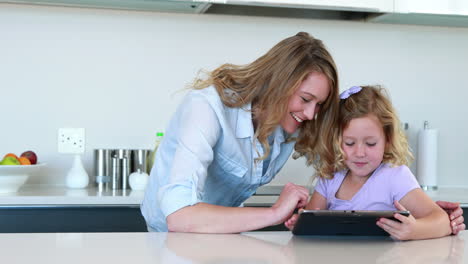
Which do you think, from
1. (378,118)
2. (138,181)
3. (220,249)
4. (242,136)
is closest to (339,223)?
(220,249)

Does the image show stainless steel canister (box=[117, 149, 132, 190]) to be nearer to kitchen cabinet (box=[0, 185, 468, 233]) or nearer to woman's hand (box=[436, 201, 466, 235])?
kitchen cabinet (box=[0, 185, 468, 233])

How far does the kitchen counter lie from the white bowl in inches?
44.6

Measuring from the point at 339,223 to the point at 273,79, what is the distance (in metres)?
0.48

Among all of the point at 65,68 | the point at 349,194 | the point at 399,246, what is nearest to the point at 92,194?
the point at 65,68

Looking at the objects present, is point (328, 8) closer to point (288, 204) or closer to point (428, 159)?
point (428, 159)

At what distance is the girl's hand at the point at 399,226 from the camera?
4.77 feet

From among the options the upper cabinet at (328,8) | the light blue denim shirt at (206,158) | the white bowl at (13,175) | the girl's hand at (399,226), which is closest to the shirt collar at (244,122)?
the light blue denim shirt at (206,158)

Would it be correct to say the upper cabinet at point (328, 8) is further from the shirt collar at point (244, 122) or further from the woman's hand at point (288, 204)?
the woman's hand at point (288, 204)

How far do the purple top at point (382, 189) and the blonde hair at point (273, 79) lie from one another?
1.01 ft

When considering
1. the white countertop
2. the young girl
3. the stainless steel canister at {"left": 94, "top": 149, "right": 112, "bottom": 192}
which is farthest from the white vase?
the young girl

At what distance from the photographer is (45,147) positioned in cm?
291

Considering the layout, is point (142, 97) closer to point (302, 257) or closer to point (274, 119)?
point (274, 119)

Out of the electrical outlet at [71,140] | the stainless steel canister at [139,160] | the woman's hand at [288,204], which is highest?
the electrical outlet at [71,140]

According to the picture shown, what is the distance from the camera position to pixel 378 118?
2.01 m
